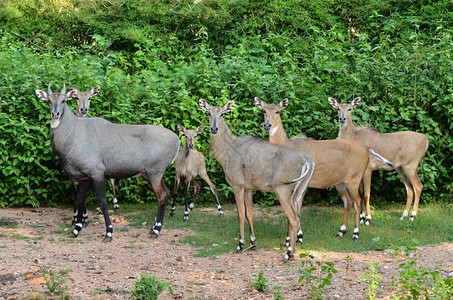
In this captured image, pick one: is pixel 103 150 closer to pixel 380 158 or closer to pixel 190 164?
pixel 190 164

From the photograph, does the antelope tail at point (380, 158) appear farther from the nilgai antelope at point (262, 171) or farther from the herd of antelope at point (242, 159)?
the nilgai antelope at point (262, 171)

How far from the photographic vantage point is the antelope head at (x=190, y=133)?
11685 mm

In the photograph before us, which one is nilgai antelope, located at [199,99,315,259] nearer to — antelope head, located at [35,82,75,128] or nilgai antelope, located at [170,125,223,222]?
nilgai antelope, located at [170,125,223,222]

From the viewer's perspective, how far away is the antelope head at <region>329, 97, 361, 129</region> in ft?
38.5

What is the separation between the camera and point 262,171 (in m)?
9.45

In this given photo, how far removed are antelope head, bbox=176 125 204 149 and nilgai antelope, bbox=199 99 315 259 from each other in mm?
1347

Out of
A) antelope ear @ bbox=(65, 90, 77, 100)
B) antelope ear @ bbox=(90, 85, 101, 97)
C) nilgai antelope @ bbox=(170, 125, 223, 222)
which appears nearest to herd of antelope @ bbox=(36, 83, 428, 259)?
antelope ear @ bbox=(65, 90, 77, 100)

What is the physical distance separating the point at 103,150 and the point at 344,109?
4.29m

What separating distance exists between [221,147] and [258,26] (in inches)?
330

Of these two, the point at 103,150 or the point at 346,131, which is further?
the point at 346,131

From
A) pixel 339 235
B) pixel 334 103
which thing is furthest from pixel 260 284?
pixel 334 103

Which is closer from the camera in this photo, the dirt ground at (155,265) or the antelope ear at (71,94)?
the dirt ground at (155,265)

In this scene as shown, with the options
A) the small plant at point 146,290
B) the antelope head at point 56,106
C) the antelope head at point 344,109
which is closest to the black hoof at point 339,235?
the antelope head at point 344,109

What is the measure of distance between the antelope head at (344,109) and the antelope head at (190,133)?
242cm
